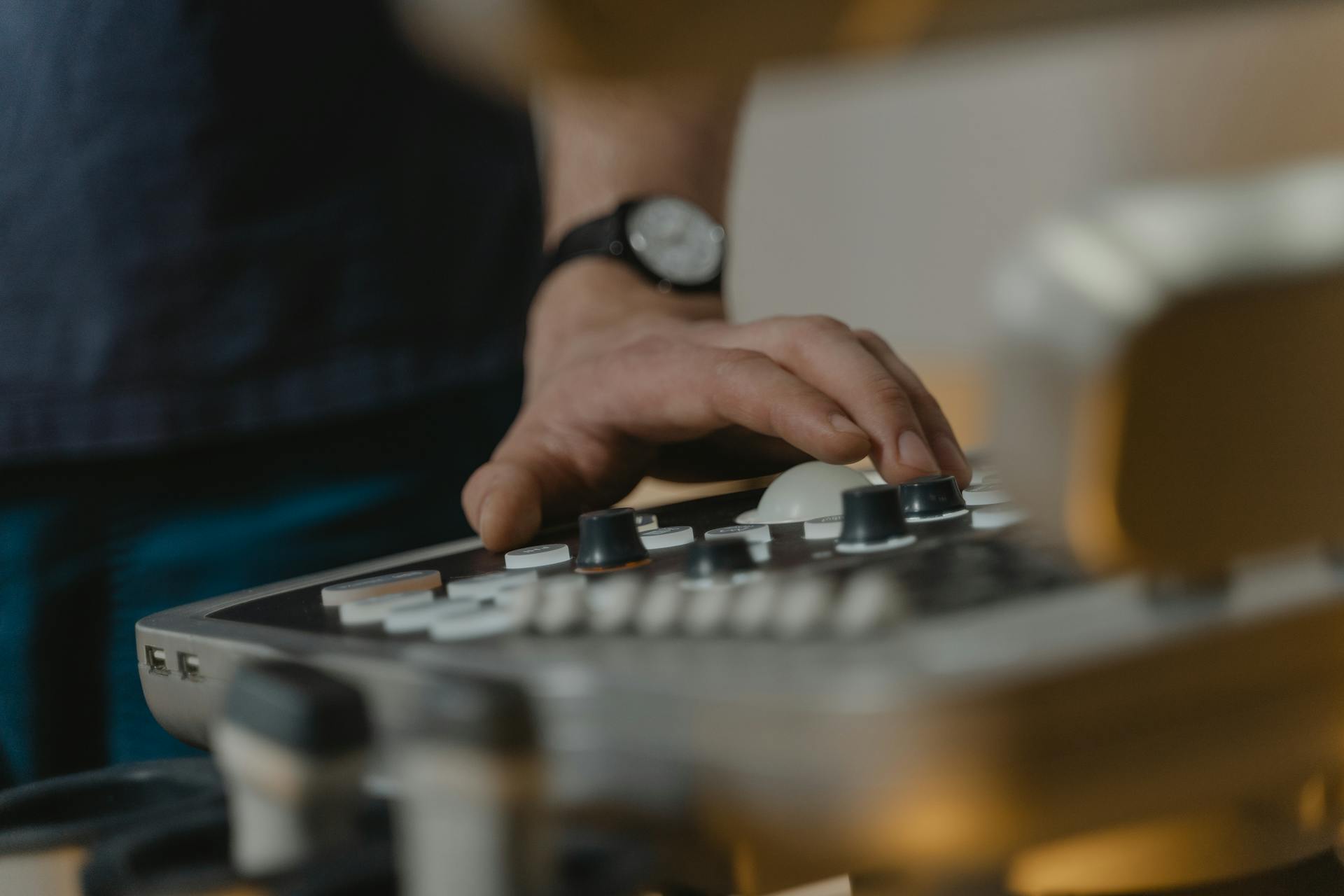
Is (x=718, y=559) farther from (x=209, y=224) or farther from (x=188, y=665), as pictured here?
(x=209, y=224)

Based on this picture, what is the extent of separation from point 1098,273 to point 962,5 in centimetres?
4

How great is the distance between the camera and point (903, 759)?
248 millimetres

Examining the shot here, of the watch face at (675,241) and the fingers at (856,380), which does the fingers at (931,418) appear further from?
the watch face at (675,241)

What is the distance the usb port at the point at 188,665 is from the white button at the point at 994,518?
0.27m

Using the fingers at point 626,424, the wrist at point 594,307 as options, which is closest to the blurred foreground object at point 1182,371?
the fingers at point 626,424

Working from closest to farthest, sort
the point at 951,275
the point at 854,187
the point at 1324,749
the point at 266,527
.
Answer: the point at 1324,749 → the point at 266,527 → the point at 951,275 → the point at 854,187

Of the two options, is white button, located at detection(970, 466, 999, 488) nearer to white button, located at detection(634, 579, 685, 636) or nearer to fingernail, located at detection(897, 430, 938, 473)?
fingernail, located at detection(897, 430, 938, 473)

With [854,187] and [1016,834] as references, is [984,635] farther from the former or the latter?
[854,187]

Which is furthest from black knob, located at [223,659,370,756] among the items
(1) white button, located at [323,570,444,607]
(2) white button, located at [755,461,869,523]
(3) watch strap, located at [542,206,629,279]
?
(3) watch strap, located at [542,206,629,279]

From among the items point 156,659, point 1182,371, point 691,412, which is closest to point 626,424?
point 691,412

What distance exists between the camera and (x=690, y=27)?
0.17 meters

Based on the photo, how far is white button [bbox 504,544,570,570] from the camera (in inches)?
20.8

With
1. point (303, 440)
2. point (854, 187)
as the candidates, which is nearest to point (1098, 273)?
point (303, 440)

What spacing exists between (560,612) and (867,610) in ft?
0.31
